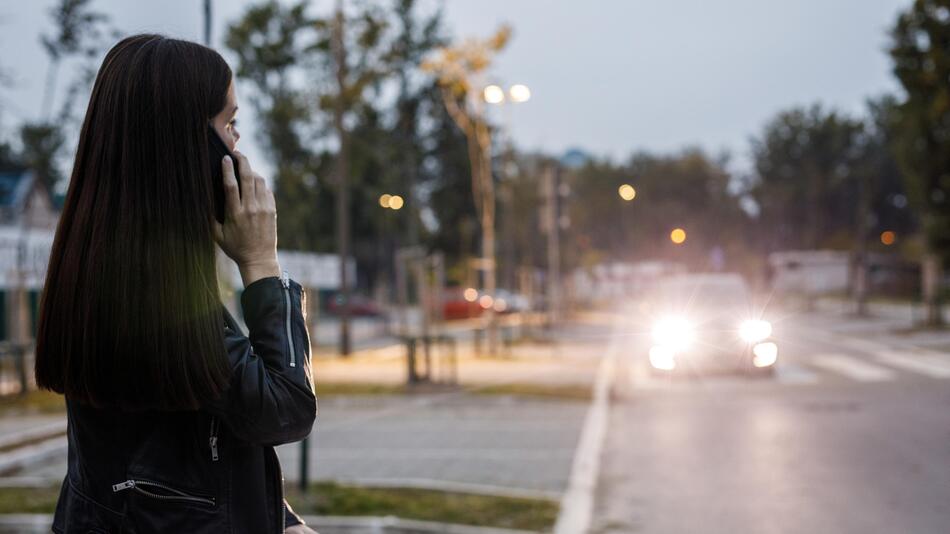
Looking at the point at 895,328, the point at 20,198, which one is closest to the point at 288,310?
the point at 895,328

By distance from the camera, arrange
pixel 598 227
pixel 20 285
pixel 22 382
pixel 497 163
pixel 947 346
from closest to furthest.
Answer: pixel 22 382 → pixel 20 285 → pixel 947 346 → pixel 497 163 → pixel 598 227

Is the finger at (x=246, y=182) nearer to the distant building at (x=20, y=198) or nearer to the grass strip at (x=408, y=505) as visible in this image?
the grass strip at (x=408, y=505)

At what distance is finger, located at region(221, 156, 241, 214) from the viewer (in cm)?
173

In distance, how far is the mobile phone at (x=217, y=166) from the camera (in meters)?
1.75

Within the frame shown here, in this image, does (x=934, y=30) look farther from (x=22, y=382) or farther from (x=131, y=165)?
(x=131, y=165)

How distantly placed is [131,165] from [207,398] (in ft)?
1.36

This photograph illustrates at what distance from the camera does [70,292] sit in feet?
5.43

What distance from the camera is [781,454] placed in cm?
970

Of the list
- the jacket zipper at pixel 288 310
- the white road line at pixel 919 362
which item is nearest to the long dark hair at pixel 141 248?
the jacket zipper at pixel 288 310

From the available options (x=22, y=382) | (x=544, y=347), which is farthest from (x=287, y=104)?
(x=22, y=382)

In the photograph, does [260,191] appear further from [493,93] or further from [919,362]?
[493,93]

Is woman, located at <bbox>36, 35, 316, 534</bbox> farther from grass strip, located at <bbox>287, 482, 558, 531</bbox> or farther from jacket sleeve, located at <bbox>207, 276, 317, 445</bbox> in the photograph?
grass strip, located at <bbox>287, 482, 558, 531</bbox>

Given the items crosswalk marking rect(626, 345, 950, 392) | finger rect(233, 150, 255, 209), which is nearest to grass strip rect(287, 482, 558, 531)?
finger rect(233, 150, 255, 209)

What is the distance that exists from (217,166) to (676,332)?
16.9 meters
